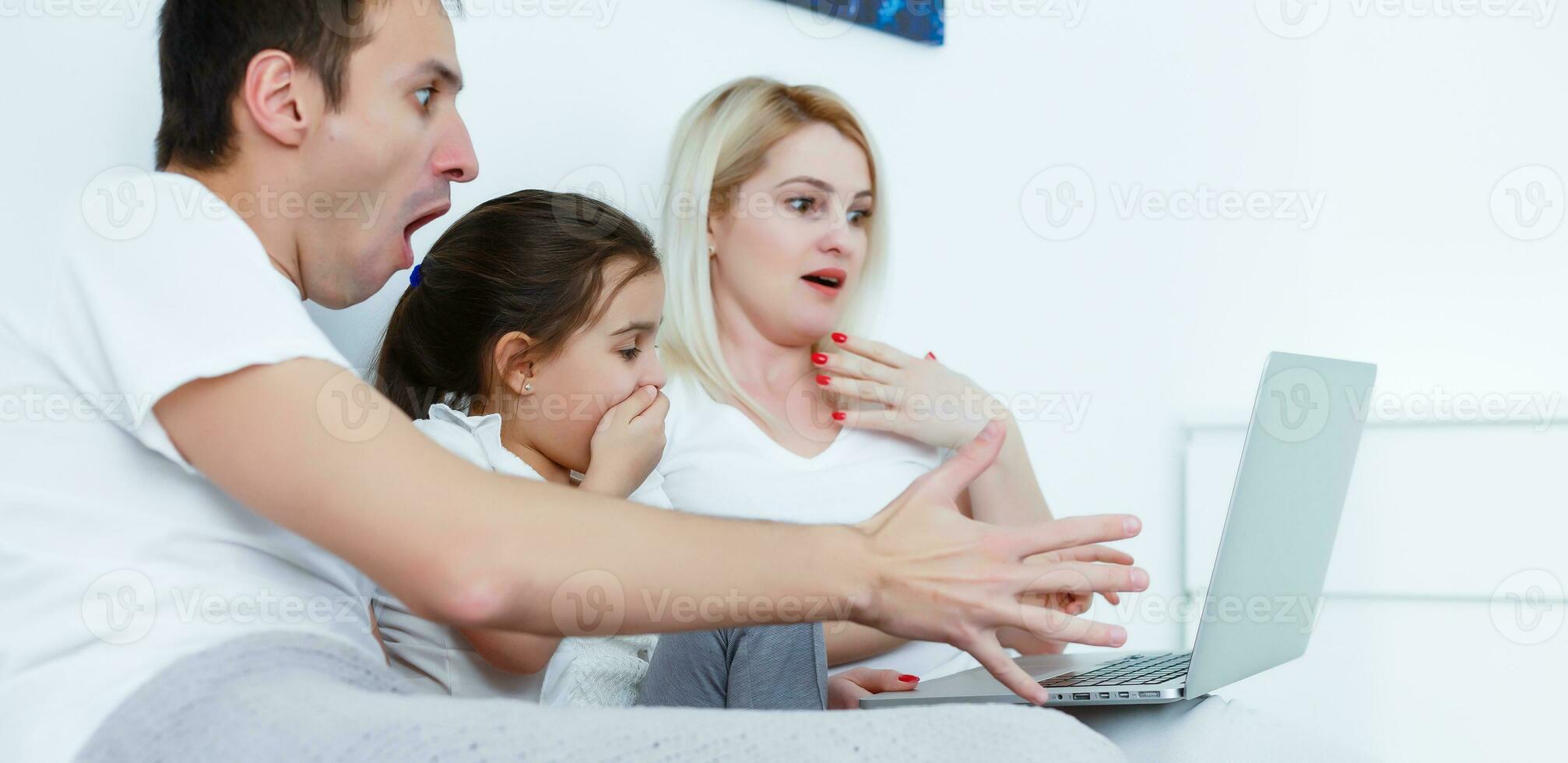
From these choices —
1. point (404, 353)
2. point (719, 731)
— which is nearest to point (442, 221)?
point (404, 353)

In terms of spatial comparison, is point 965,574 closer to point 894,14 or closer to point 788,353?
point 788,353

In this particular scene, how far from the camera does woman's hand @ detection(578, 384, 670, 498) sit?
1.26 m

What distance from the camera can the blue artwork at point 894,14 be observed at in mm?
1899

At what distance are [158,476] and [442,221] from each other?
771 millimetres

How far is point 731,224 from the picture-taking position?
165cm

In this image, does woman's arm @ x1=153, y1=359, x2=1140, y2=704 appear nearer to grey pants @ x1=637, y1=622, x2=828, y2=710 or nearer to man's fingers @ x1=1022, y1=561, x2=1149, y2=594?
man's fingers @ x1=1022, y1=561, x2=1149, y2=594

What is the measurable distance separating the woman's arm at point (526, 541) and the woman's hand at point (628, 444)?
0.45 metres

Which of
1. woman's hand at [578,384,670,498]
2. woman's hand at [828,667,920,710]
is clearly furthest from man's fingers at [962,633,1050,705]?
woman's hand at [578,384,670,498]

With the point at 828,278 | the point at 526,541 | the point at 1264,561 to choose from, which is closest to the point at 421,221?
the point at 526,541

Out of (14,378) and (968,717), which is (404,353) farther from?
(968,717)

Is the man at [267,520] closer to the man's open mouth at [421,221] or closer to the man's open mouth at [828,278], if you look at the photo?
the man's open mouth at [421,221]

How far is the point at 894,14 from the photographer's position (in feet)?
6.49

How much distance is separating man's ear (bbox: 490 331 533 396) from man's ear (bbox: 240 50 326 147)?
475 millimetres

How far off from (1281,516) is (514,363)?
83cm
